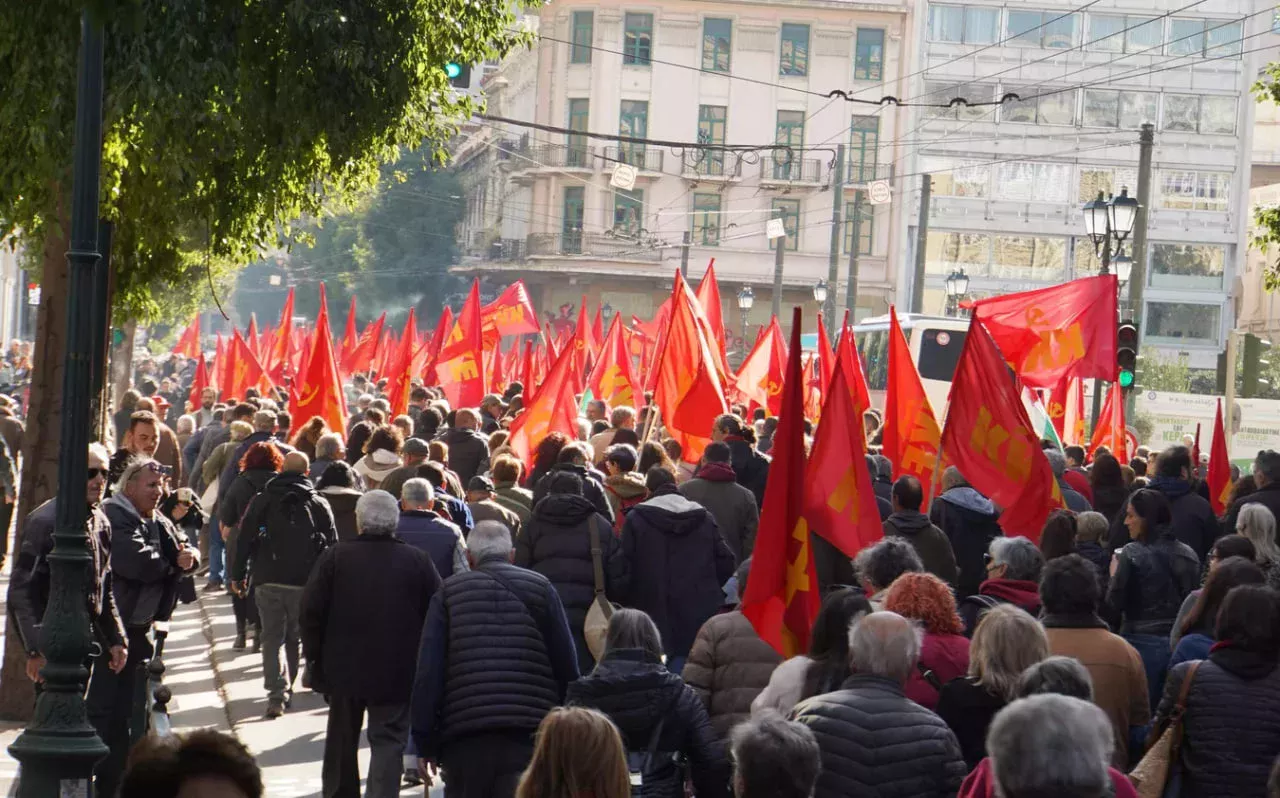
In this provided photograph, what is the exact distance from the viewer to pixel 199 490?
57.1 ft

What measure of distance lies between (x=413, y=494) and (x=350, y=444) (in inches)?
210

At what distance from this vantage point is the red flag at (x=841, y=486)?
8766 millimetres

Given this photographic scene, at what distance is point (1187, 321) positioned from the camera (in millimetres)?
62500

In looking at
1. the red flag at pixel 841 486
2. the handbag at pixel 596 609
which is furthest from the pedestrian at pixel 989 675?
the handbag at pixel 596 609

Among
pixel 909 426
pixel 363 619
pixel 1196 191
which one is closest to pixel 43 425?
pixel 363 619

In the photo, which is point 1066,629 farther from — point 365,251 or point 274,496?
point 365,251

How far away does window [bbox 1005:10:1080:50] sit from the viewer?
203ft

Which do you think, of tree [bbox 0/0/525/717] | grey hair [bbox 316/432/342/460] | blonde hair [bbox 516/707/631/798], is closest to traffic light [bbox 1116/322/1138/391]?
grey hair [bbox 316/432/342/460]

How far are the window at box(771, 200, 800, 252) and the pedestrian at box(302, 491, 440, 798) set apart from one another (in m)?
55.1

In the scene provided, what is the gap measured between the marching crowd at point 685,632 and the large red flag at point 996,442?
0.87ft

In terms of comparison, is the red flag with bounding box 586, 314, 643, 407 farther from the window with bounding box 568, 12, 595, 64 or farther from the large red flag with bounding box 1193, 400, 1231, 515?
the window with bounding box 568, 12, 595, 64

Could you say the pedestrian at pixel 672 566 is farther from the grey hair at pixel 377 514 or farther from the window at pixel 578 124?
the window at pixel 578 124

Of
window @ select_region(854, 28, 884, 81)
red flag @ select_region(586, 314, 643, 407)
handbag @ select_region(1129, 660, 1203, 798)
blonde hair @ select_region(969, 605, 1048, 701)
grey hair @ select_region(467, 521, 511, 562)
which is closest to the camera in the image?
blonde hair @ select_region(969, 605, 1048, 701)

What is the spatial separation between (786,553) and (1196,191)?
192 feet
